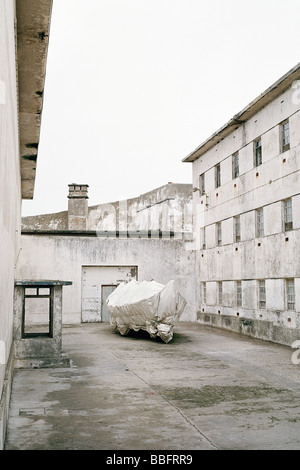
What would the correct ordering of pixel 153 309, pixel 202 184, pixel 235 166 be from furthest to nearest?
pixel 202 184
pixel 235 166
pixel 153 309

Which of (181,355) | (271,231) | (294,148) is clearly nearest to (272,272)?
(271,231)

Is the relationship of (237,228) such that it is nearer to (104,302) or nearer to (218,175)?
(218,175)

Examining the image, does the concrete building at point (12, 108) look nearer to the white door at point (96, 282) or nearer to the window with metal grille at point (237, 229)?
the window with metal grille at point (237, 229)

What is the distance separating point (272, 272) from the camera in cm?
1647

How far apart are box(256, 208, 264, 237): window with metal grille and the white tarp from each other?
4125 millimetres

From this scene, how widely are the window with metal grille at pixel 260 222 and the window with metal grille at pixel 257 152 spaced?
1.80 m

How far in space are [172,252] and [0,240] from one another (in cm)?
1996

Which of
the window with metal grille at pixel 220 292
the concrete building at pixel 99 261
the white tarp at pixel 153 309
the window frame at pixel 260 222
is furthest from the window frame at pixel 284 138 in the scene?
the concrete building at pixel 99 261

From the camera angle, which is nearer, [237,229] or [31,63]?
[31,63]

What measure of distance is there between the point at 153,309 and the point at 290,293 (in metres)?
4.51

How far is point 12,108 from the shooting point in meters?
6.53

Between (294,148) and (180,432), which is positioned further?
(294,148)

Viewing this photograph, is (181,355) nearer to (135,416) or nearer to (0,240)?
(135,416)

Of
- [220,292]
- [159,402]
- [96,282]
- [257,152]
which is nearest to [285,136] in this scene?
[257,152]
